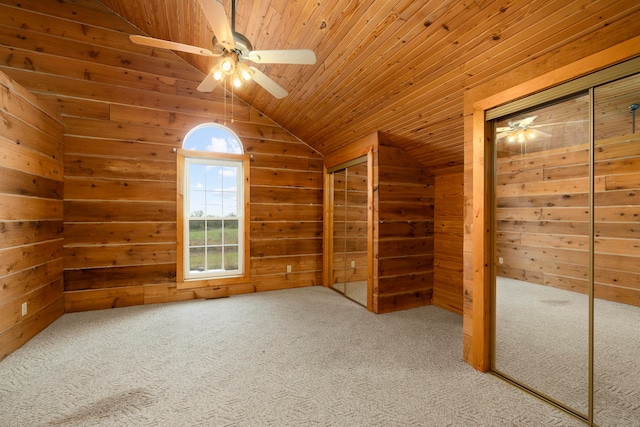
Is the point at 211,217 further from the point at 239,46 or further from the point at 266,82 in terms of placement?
the point at 239,46

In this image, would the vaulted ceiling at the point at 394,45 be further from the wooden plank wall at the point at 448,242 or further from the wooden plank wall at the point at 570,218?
the wooden plank wall at the point at 570,218

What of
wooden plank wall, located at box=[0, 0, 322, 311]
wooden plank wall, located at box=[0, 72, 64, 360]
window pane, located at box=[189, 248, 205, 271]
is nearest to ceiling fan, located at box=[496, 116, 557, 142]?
wooden plank wall, located at box=[0, 0, 322, 311]

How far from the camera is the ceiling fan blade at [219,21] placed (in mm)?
1539

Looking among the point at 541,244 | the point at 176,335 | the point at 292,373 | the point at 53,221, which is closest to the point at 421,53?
the point at 541,244

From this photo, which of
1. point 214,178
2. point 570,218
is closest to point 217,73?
point 214,178

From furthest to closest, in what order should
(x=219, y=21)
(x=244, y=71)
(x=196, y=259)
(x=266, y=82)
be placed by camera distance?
(x=196, y=259)
(x=266, y=82)
(x=244, y=71)
(x=219, y=21)

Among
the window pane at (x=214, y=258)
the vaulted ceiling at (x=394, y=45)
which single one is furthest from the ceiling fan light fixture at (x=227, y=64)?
the window pane at (x=214, y=258)

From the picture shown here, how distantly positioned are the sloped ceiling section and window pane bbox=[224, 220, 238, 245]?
1.75 metres

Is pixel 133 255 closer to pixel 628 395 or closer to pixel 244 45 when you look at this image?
pixel 244 45

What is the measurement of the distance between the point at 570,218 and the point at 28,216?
4.33 meters

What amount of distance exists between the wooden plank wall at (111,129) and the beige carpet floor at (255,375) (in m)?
0.57

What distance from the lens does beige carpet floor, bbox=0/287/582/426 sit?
163 cm

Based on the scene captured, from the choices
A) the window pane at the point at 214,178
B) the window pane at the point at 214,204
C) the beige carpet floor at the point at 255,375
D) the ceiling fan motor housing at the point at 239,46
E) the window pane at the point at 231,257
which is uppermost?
the ceiling fan motor housing at the point at 239,46

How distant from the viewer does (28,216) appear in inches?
102
